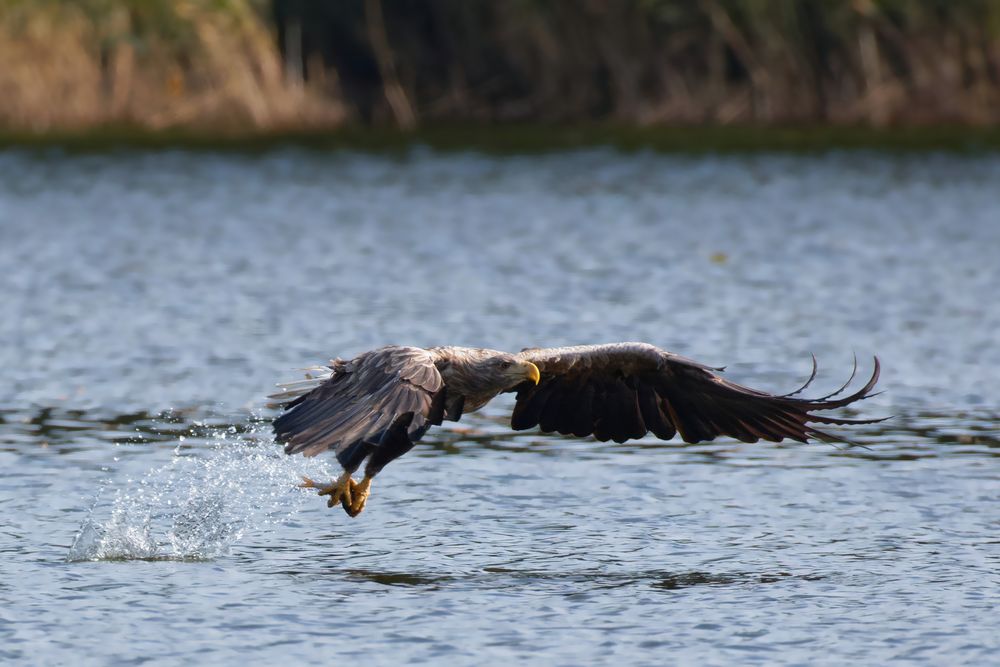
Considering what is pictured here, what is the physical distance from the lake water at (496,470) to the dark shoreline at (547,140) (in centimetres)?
985

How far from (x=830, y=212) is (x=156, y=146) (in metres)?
15.5

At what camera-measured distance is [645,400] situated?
32.4 feet

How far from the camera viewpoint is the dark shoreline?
117 ft

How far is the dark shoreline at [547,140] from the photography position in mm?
35625

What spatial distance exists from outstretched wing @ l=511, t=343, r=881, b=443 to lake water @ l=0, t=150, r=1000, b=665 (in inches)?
23.3

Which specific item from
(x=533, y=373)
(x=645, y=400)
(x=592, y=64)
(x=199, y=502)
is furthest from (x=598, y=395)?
(x=592, y=64)

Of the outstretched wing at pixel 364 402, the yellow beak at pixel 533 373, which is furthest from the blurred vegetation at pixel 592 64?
the outstretched wing at pixel 364 402

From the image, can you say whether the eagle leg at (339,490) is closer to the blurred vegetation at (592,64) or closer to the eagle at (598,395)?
the eagle at (598,395)

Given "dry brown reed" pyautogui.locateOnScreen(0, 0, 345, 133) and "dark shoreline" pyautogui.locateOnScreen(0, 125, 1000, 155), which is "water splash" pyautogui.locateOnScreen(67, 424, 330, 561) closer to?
"dry brown reed" pyautogui.locateOnScreen(0, 0, 345, 133)

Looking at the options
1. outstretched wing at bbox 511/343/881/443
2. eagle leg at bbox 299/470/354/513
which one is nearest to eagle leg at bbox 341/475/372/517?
eagle leg at bbox 299/470/354/513

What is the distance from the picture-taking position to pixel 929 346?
52.4 ft

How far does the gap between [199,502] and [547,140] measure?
28.6m

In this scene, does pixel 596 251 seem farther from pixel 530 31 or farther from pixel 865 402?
pixel 530 31

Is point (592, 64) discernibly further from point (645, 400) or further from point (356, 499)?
point (356, 499)
